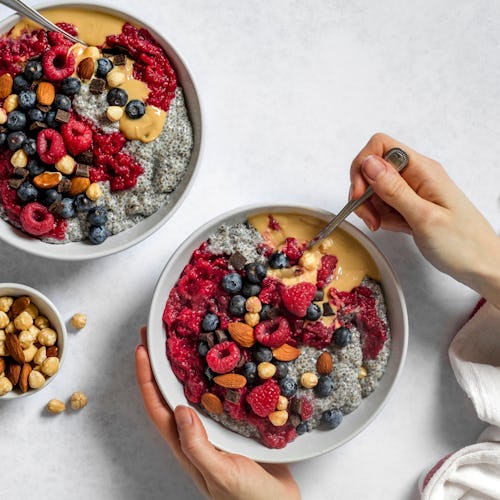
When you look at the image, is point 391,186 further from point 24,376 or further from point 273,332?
point 24,376

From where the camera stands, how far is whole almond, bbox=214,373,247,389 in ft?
5.22

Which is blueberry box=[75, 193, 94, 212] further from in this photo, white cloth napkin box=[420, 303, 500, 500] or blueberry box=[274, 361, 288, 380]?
white cloth napkin box=[420, 303, 500, 500]

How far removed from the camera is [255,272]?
1609mm

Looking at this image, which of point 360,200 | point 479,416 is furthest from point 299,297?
point 479,416

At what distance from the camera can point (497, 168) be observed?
188cm

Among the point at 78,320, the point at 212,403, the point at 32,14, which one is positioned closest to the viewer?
the point at 32,14

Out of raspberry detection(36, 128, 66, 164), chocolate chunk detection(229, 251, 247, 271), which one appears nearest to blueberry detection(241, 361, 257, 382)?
chocolate chunk detection(229, 251, 247, 271)

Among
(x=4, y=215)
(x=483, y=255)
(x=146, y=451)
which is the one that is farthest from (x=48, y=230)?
(x=483, y=255)

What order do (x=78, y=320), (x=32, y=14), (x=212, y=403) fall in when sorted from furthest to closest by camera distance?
1. (x=78, y=320)
2. (x=212, y=403)
3. (x=32, y=14)

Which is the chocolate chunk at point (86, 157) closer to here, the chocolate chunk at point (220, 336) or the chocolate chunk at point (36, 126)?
the chocolate chunk at point (36, 126)

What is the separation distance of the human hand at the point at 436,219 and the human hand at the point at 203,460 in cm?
65

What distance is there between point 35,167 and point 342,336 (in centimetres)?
82

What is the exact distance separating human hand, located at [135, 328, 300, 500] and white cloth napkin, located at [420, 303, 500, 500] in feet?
1.31

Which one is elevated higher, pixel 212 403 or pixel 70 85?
pixel 70 85
